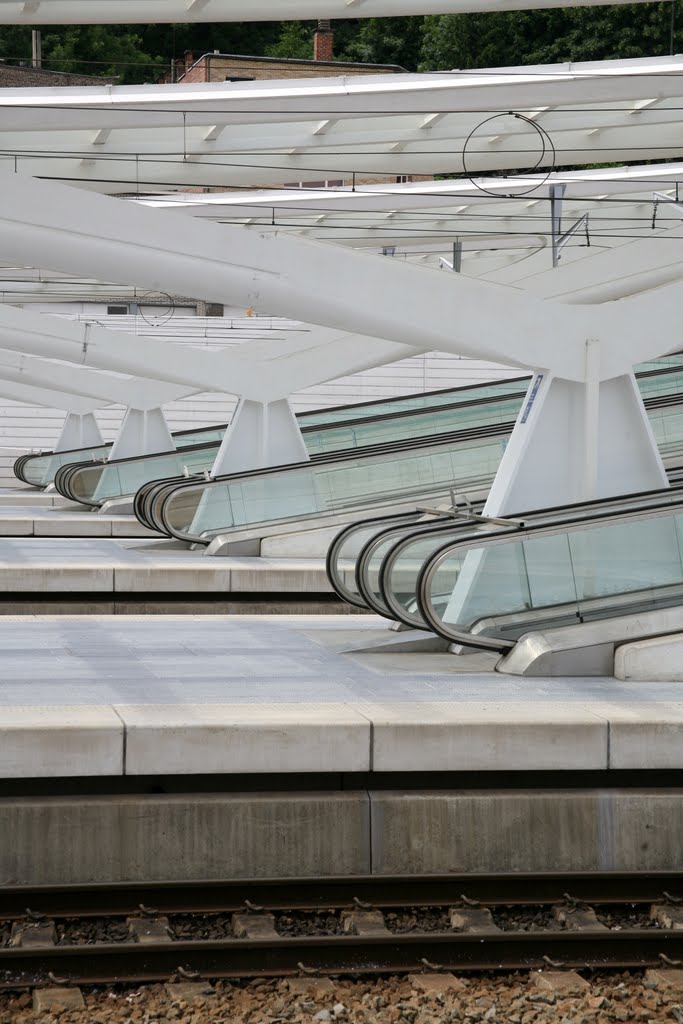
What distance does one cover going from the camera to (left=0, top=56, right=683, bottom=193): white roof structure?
12.1 meters

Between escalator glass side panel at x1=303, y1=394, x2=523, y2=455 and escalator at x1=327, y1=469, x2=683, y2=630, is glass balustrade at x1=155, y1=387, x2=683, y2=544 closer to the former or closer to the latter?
escalator glass side panel at x1=303, y1=394, x2=523, y2=455

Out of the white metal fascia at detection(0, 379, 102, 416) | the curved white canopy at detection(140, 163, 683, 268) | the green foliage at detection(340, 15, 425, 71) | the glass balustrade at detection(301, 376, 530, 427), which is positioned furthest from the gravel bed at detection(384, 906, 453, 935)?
the green foliage at detection(340, 15, 425, 71)

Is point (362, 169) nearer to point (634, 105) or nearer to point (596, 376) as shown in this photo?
point (634, 105)

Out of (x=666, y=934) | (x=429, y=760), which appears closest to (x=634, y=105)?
(x=429, y=760)

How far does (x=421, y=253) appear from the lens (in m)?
27.0

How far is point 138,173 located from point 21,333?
15.2 feet

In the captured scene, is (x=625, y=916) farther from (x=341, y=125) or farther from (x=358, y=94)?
(x=341, y=125)

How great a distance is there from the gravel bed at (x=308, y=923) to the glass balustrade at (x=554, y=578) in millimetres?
3366

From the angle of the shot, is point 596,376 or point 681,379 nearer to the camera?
point 596,376

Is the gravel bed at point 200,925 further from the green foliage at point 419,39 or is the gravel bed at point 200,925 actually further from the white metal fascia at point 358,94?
the green foliage at point 419,39

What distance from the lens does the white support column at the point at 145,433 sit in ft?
89.4

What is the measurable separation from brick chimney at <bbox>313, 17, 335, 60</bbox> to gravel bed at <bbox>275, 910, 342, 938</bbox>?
34955 mm

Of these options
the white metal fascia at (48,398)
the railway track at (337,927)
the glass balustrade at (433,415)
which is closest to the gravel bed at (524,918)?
the railway track at (337,927)

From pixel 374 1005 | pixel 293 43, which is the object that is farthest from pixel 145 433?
pixel 374 1005
